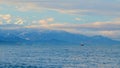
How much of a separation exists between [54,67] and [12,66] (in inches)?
383

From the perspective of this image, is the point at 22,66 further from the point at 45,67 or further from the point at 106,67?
the point at 106,67

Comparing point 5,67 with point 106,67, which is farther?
point 106,67

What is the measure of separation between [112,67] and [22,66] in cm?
2127

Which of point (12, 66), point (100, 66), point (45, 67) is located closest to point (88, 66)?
point (100, 66)

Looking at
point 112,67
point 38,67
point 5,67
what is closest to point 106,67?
point 112,67

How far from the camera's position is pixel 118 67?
337 feet

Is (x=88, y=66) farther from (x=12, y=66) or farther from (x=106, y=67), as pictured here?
(x=12, y=66)

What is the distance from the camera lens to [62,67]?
101 m

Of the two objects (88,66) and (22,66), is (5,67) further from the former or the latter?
(88,66)

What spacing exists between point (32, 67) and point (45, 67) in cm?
308

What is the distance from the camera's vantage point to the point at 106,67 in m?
104

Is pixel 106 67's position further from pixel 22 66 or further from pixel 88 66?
pixel 22 66

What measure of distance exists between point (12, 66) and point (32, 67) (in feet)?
15.0

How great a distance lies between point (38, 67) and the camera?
100 m
